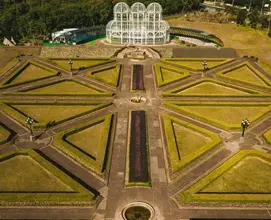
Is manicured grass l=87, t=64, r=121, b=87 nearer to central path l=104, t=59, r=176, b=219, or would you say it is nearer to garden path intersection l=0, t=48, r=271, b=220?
garden path intersection l=0, t=48, r=271, b=220

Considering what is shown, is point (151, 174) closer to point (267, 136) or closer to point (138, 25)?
point (267, 136)

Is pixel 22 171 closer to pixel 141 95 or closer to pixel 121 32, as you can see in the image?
pixel 141 95

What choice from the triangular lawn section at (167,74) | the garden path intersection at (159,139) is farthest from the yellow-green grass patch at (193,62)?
the triangular lawn section at (167,74)

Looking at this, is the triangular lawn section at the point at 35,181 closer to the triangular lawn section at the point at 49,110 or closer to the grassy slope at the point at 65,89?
the triangular lawn section at the point at 49,110

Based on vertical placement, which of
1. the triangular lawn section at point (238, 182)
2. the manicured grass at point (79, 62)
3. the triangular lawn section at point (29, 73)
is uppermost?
the manicured grass at point (79, 62)

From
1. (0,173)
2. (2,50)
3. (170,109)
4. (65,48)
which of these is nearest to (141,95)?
(170,109)

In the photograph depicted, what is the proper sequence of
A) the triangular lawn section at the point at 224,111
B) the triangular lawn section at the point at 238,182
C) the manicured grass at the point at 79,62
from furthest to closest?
1. the manicured grass at the point at 79,62
2. the triangular lawn section at the point at 224,111
3. the triangular lawn section at the point at 238,182

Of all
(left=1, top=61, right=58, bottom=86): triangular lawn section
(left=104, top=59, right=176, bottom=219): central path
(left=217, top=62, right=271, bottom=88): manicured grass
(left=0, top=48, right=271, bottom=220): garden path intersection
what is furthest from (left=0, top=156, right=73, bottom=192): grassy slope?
(left=217, top=62, right=271, bottom=88): manicured grass
